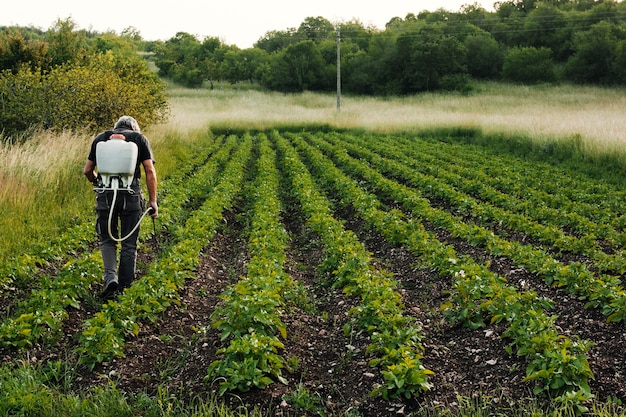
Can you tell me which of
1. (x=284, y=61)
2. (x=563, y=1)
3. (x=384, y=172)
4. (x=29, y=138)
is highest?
(x=563, y=1)

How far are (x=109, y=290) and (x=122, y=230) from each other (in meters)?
0.81

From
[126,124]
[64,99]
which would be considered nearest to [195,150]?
[64,99]

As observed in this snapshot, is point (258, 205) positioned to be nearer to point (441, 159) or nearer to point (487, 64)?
point (441, 159)

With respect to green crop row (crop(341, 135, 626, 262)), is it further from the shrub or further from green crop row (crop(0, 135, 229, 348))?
the shrub

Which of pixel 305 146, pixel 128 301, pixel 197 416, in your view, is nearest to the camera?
pixel 197 416

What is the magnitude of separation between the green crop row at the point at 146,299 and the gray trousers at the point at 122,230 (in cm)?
29

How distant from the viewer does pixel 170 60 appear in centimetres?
9019

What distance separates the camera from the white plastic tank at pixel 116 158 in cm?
673

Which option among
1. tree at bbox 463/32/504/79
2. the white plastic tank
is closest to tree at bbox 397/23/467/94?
tree at bbox 463/32/504/79

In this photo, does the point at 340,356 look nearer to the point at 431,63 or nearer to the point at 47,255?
the point at 47,255

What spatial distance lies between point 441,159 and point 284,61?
5474 centimetres

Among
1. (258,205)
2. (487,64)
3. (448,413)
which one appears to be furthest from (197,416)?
(487,64)

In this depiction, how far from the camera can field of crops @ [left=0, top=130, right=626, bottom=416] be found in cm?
485

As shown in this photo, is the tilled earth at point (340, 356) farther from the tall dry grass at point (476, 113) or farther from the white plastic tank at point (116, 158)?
the tall dry grass at point (476, 113)
